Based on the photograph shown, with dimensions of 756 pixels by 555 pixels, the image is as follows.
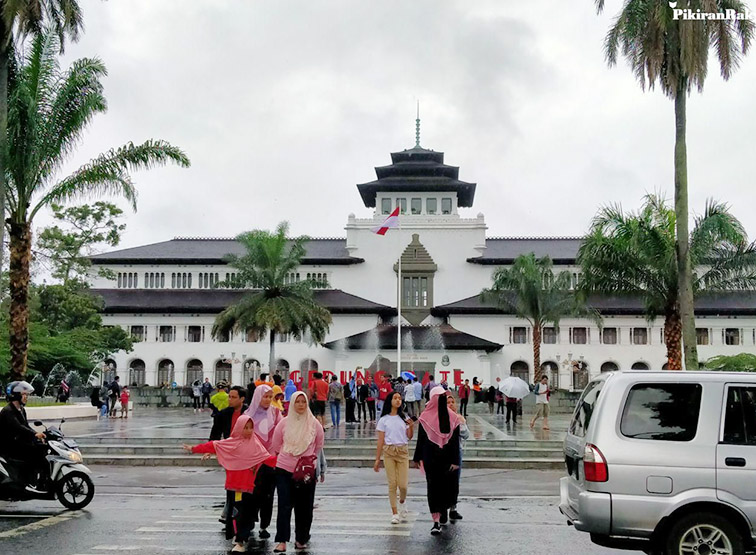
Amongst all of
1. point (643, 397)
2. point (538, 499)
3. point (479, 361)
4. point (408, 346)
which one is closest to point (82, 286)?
point (408, 346)

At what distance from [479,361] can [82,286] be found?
1037 inches

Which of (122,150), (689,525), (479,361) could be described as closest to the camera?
(689,525)

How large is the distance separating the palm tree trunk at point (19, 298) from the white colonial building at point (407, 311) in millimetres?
29304

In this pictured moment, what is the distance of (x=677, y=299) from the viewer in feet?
85.6

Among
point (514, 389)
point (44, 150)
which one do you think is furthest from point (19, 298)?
point (514, 389)

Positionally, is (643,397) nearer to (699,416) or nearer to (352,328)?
(699,416)

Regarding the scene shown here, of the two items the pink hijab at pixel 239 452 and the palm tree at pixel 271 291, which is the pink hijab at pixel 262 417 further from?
the palm tree at pixel 271 291

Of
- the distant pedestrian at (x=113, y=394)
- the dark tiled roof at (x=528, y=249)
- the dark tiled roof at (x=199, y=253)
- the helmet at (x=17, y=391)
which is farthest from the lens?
the dark tiled roof at (x=199, y=253)

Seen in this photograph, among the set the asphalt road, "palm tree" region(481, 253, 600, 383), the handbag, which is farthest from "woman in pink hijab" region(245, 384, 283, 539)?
"palm tree" region(481, 253, 600, 383)

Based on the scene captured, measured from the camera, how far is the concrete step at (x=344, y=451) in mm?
18453

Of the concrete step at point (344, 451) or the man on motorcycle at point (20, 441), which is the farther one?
the concrete step at point (344, 451)

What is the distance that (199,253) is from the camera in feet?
198

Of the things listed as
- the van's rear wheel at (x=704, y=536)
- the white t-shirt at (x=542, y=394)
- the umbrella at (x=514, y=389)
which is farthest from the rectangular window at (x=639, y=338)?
the van's rear wheel at (x=704, y=536)

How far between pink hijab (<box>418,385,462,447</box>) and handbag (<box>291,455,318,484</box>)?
1.93 meters
